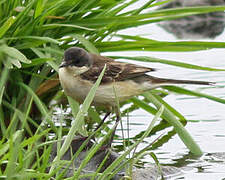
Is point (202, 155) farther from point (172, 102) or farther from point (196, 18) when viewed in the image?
point (196, 18)

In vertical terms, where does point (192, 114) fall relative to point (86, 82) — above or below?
below

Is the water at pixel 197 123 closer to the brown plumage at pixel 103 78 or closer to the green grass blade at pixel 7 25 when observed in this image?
the brown plumage at pixel 103 78

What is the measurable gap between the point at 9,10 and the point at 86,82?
39.5 inches

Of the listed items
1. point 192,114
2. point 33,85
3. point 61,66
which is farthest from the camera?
point 192,114

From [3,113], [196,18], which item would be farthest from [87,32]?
[196,18]

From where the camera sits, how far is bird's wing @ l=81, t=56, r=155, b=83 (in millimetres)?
5527

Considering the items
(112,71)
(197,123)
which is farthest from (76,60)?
(197,123)

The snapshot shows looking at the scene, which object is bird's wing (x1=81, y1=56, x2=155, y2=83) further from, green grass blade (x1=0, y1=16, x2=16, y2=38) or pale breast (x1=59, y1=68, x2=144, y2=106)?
green grass blade (x1=0, y1=16, x2=16, y2=38)

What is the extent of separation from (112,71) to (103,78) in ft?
0.40

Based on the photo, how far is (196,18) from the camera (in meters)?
10.4

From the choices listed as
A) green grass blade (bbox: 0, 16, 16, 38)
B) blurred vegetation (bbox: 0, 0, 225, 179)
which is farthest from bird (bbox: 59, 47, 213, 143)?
green grass blade (bbox: 0, 16, 16, 38)

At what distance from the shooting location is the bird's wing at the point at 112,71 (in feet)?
18.1

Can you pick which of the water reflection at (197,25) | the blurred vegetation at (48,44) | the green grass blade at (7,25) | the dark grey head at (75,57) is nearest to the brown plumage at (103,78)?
the dark grey head at (75,57)

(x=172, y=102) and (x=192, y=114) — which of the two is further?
(x=172, y=102)
